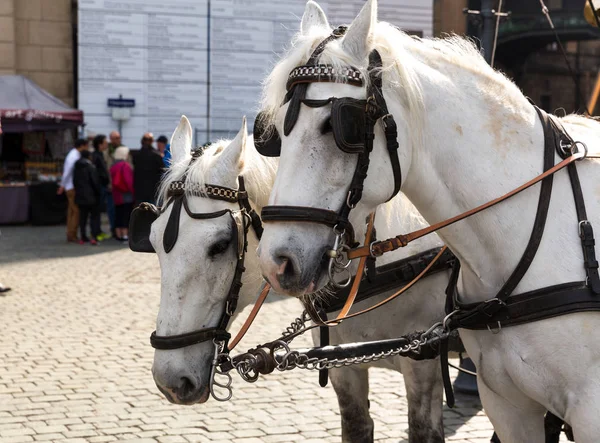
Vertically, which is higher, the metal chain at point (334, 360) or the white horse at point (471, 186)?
the white horse at point (471, 186)

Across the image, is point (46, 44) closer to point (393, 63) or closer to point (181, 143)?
point (181, 143)

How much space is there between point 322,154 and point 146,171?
1265 centimetres

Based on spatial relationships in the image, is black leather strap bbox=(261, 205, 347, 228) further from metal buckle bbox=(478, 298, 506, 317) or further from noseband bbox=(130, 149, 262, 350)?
noseband bbox=(130, 149, 262, 350)

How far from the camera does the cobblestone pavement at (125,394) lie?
5234 millimetres

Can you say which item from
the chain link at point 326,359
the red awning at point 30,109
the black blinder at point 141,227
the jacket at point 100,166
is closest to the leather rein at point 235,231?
the black blinder at point 141,227

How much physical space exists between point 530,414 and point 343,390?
1278 millimetres

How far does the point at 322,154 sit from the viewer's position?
245 centimetres

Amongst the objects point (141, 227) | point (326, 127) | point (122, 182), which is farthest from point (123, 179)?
point (326, 127)

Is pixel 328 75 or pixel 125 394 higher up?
pixel 328 75

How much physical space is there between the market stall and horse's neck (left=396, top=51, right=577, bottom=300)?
51.0ft

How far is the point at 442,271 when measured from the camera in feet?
12.1

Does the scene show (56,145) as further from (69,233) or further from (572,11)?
(572,11)

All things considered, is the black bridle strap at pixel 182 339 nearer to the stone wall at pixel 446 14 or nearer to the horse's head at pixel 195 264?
the horse's head at pixel 195 264

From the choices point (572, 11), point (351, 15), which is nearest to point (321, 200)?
point (351, 15)
